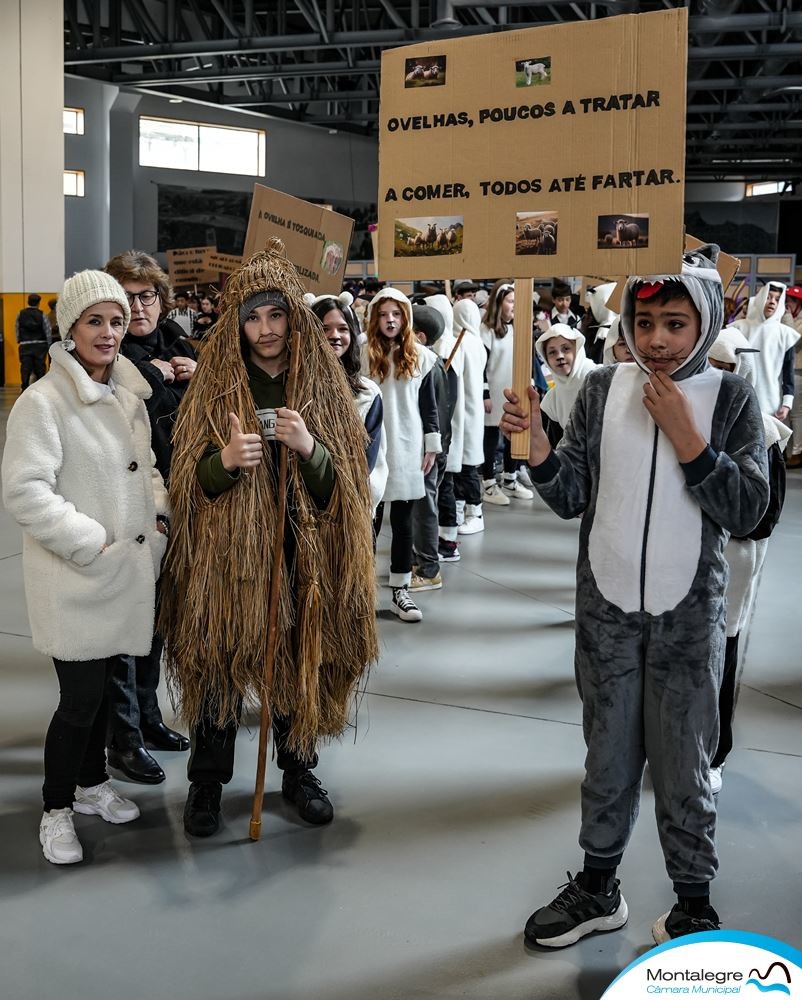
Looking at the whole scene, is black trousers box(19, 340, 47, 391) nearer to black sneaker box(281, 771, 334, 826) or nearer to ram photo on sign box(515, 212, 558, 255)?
black sneaker box(281, 771, 334, 826)

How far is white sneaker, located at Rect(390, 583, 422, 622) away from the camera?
5.18 meters

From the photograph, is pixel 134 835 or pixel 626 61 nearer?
pixel 626 61

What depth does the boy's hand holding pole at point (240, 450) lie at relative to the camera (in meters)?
2.68

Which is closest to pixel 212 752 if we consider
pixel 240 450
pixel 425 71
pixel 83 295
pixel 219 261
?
pixel 240 450

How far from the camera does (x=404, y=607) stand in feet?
17.1

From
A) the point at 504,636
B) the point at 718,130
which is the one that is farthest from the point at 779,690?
the point at 718,130

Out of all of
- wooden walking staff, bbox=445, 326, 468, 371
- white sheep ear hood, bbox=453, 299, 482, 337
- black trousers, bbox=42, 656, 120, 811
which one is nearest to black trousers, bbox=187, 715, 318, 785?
black trousers, bbox=42, 656, 120, 811

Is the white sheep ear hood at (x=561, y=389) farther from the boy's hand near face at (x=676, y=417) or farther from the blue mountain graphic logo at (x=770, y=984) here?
the blue mountain graphic logo at (x=770, y=984)

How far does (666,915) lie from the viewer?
2451 mm

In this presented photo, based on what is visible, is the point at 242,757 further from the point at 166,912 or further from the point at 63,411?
the point at 63,411

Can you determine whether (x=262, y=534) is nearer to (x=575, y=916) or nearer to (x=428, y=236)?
(x=428, y=236)

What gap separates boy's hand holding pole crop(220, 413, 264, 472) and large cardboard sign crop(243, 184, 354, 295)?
1.28 metres

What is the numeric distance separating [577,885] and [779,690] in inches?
82.2

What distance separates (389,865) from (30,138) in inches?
603
